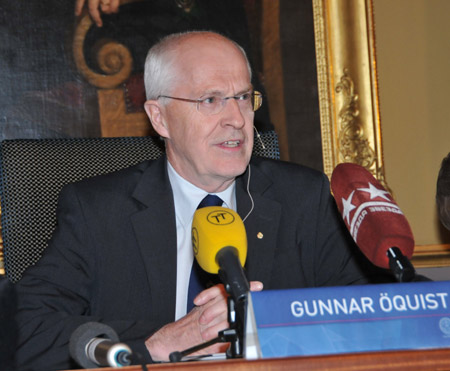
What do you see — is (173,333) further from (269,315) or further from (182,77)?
(182,77)

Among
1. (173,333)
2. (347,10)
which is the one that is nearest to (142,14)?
(347,10)

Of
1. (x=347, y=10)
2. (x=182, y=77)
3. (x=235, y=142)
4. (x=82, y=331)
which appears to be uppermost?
(x=347, y=10)

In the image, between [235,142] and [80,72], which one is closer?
[235,142]

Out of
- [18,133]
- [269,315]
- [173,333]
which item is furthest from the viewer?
[18,133]

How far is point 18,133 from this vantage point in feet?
10.8

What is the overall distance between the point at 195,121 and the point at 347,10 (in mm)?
1677

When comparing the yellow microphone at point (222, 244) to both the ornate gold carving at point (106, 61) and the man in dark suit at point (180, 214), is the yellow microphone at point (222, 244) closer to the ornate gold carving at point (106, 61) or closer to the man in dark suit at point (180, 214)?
the man in dark suit at point (180, 214)

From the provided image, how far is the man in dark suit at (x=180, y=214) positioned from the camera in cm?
216

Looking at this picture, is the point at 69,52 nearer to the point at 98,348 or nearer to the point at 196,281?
the point at 196,281

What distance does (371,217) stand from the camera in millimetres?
1419

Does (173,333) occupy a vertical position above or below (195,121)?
below

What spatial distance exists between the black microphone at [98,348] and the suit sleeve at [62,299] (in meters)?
0.44

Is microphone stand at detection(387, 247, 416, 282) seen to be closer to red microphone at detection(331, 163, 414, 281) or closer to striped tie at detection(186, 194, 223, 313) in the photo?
red microphone at detection(331, 163, 414, 281)

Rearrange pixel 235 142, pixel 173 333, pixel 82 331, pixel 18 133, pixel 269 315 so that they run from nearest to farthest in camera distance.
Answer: pixel 269 315
pixel 82 331
pixel 173 333
pixel 235 142
pixel 18 133
